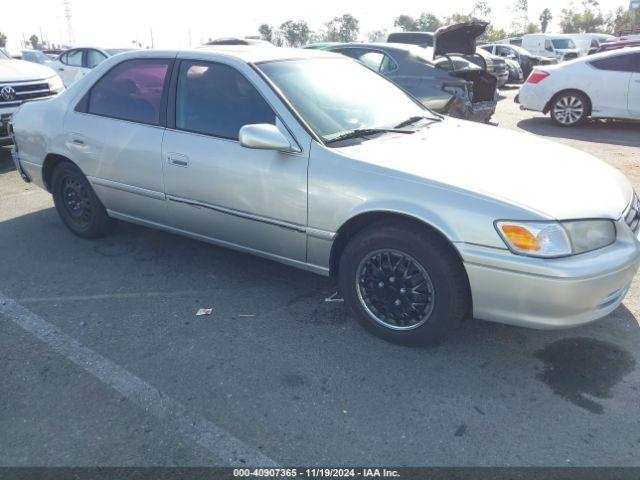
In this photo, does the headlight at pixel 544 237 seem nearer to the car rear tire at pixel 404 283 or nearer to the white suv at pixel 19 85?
the car rear tire at pixel 404 283

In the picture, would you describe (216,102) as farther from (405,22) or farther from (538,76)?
(405,22)

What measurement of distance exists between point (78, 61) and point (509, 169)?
1233cm

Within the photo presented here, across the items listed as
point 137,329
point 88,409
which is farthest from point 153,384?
point 137,329

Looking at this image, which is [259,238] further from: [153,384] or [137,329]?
[153,384]

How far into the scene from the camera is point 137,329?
333 cm

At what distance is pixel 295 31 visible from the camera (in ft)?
249

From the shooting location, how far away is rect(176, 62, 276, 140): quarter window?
11.4 feet

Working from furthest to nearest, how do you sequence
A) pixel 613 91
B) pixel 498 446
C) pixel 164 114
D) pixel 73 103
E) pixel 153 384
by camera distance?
pixel 613 91 < pixel 73 103 < pixel 164 114 < pixel 153 384 < pixel 498 446

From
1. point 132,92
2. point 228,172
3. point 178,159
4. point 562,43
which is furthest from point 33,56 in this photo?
point 562,43

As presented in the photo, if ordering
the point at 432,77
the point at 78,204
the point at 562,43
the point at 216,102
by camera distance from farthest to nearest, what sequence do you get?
the point at 562,43 < the point at 432,77 < the point at 78,204 < the point at 216,102

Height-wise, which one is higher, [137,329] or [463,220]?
[463,220]

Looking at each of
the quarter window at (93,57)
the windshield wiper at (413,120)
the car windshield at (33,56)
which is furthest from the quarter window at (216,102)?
the car windshield at (33,56)

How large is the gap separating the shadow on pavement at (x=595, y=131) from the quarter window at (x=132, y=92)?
782cm

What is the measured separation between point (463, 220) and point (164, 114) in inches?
92.5
